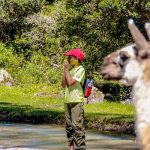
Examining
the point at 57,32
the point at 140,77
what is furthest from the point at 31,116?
the point at 140,77

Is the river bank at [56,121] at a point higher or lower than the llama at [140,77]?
higher

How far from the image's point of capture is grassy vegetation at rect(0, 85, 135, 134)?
2147 cm

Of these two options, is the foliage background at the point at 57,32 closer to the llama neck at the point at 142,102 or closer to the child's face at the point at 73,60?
the child's face at the point at 73,60

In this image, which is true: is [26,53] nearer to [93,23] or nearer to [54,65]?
[54,65]

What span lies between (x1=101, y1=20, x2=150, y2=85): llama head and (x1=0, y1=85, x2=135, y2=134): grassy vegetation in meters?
14.2

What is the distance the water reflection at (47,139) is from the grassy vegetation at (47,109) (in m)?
1.31

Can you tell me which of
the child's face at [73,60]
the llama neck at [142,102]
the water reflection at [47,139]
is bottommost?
the llama neck at [142,102]

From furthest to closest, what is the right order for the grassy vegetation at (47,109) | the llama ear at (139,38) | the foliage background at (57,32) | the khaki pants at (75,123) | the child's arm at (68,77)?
the foliage background at (57,32) < the grassy vegetation at (47,109) < the khaki pants at (75,123) < the child's arm at (68,77) < the llama ear at (139,38)

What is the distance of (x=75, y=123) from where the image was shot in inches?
442

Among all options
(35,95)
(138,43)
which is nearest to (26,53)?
(35,95)

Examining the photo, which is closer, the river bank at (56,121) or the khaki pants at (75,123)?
the khaki pants at (75,123)

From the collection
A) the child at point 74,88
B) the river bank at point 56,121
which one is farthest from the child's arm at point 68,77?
the river bank at point 56,121

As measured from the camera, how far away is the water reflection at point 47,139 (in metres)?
15.7

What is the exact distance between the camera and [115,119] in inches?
818
